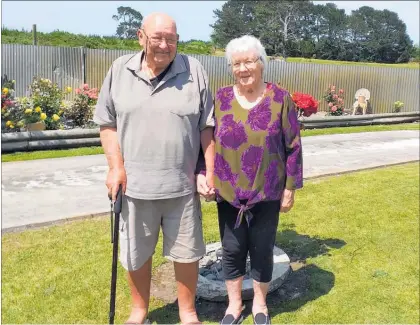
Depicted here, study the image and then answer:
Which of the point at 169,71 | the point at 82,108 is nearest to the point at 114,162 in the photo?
the point at 169,71

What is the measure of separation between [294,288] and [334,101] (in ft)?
44.2

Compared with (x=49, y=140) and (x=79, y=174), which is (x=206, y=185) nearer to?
(x=79, y=174)

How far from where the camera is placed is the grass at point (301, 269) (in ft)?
11.7

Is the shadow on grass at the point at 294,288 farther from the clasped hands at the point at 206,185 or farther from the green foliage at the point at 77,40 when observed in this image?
the green foliage at the point at 77,40

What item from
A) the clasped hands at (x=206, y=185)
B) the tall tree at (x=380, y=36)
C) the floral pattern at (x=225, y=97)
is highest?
the tall tree at (x=380, y=36)

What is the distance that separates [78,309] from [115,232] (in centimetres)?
94

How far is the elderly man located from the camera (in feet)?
9.10

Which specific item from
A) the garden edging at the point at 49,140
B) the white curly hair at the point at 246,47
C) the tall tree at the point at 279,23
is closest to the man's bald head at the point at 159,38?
the white curly hair at the point at 246,47

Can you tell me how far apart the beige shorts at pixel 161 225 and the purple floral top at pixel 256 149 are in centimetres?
24

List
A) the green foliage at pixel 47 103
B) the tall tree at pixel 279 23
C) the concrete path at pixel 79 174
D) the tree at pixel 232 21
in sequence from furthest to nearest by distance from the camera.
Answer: the tall tree at pixel 279 23, the tree at pixel 232 21, the green foliage at pixel 47 103, the concrete path at pixel 79 174

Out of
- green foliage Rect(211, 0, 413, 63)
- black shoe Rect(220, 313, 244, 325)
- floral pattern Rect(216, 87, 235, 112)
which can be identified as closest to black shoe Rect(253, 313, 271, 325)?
black shoe Rect(220, 313, 244, 325)

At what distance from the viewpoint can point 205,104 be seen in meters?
2.94

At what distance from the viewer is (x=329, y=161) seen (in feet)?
30.3

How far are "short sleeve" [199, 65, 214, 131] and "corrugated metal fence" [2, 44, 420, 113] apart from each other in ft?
30.6
